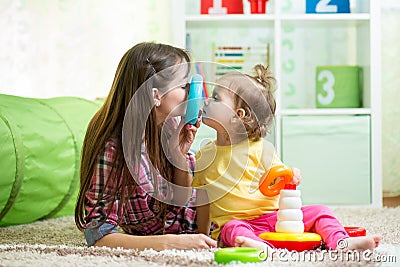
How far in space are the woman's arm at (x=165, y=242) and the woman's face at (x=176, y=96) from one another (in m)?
0.28

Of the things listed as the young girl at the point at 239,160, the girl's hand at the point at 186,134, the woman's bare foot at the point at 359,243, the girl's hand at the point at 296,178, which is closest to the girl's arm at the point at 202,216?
the young girl at the point at 239,160

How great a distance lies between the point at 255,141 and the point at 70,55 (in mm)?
1725

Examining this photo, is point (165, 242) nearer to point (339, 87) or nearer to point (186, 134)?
point (186, 134)

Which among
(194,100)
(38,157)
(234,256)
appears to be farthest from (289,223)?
(38,157)

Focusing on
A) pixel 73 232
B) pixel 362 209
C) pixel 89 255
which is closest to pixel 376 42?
pixel 362 209

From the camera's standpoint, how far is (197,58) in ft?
9.89

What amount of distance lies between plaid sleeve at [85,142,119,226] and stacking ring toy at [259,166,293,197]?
0.33 metres

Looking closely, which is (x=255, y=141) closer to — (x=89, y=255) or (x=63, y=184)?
(x=89, y=255)

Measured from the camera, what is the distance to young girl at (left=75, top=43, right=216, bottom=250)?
148 centimetres

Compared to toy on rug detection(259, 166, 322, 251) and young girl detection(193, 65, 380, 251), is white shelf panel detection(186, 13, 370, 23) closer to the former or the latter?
young girl detection(193, 65, 380, 251)

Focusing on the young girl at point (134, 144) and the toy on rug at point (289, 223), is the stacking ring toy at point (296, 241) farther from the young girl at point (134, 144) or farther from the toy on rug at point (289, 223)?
the young girl at point (134, 144)

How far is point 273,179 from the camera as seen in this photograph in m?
1.47

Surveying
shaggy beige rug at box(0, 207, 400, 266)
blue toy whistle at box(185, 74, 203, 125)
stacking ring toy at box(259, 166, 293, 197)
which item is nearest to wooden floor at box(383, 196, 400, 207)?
shaggy beige rug at box(0, 207, 400, 266)

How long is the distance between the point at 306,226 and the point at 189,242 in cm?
27
